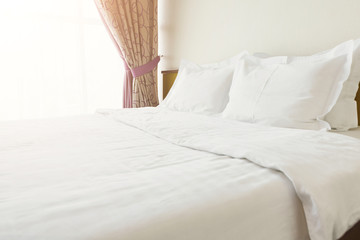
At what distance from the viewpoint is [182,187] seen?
62 cm

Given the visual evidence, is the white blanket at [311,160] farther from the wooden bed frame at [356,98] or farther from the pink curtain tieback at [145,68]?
the pink curtain tieback at [145,68]

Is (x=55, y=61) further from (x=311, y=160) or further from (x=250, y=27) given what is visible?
(x=311, y=160)

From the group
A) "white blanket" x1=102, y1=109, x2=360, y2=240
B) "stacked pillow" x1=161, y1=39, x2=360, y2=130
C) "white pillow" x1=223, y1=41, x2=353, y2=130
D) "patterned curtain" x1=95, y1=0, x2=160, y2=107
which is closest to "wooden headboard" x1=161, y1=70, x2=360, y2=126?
"patterned curtain" x1=95, y1=0, x2=160, y2=107

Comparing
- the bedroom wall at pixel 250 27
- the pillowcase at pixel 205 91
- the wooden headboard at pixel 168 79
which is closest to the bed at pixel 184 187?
the pillowcase at pixel 205 91

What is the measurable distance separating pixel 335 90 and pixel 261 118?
→ 370mm

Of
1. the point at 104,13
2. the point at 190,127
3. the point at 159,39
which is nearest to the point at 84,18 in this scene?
the point at 104,13

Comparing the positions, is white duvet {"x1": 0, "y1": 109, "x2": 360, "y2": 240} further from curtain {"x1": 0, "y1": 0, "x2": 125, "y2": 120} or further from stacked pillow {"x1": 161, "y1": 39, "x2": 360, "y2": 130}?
curtain {"x1": 0, "y1": 0, "x2": 125, "y2": 120}

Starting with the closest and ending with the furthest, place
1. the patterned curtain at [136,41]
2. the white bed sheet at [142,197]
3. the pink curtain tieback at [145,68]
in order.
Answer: the white bed sheet at [142,197], the patterned curtain at [136,41], the pink curtain tieback at [145,68]

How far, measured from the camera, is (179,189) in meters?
0.61

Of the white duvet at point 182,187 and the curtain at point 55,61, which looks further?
the curtain at point 55,61

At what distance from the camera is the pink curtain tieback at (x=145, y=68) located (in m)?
2.98

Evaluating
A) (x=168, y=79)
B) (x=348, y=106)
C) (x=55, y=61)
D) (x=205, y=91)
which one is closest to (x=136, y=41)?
(x=168, y=79)

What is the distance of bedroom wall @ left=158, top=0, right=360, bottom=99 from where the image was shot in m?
1.60

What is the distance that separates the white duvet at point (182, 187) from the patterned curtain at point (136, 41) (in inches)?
77.2
